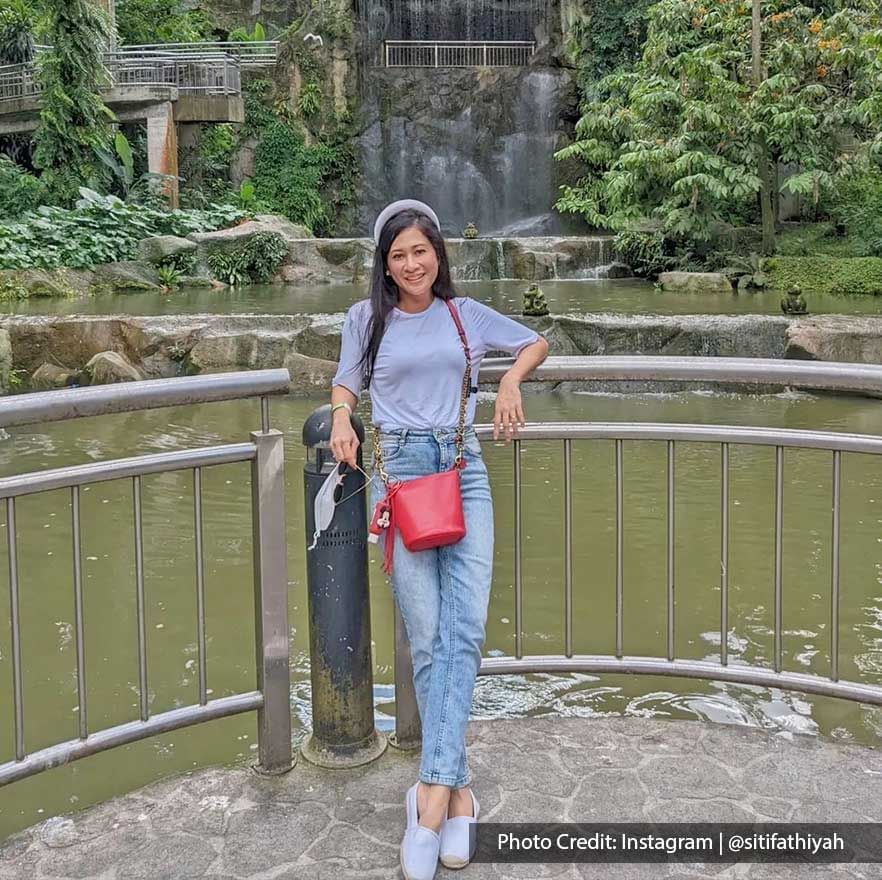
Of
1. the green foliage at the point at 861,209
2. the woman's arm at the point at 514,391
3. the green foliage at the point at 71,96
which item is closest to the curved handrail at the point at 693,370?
the woman's arm at the point at 514,391

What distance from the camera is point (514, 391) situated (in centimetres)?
297

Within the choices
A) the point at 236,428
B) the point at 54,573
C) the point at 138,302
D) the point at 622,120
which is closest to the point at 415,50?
the point at 622,120

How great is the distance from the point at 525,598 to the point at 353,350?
3193 mm

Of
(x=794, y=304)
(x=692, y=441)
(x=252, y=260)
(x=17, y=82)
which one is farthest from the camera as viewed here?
(x=17, y=82)

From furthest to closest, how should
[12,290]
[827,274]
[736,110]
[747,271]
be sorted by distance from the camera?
[747,271], [736,110], [827,274], [12,290]

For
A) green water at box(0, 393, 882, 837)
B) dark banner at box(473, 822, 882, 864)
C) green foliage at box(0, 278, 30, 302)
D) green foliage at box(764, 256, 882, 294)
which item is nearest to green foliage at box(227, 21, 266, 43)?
green foliage at box(0, 278, 30, 302)

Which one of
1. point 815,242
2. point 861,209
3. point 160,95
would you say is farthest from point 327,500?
point 160,95

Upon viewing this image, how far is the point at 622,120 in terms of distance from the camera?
2189 cm

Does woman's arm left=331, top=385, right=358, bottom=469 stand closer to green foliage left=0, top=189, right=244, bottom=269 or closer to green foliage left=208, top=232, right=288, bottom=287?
green foliage left=0, top=189, right=244, bottom=269

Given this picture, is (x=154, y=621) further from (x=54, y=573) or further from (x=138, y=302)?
(x=138, y=302)

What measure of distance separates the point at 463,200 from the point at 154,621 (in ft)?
75.9

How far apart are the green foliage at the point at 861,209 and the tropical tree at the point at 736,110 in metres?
1.17

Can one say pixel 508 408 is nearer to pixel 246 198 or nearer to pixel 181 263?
pixel 181 263

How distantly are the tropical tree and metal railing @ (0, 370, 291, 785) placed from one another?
18.1 metres
